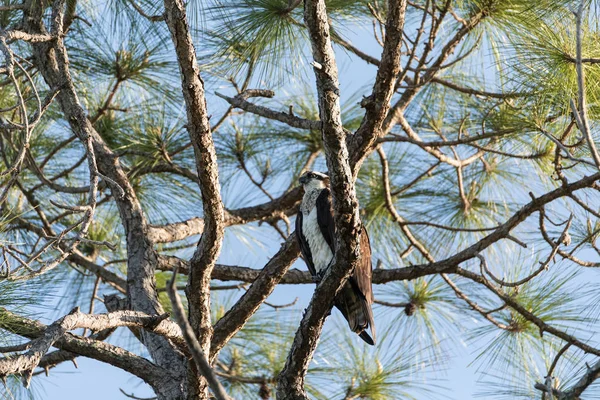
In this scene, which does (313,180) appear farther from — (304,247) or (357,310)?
(357,310)

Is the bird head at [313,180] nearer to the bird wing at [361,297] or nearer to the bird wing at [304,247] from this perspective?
the bird wing at [304,247]

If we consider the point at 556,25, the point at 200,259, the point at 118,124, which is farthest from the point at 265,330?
the point at 556,25

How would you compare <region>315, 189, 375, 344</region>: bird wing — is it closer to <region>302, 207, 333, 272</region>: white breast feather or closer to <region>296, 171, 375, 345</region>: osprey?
<region>296, 171, 375, 345</region>: osprey

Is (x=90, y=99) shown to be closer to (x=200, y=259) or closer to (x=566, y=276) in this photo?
(x=200, y=259)

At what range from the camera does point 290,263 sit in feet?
9.95

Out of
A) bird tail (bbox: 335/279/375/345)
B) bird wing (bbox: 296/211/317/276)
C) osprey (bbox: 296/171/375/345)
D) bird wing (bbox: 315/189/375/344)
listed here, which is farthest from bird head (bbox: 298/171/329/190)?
bird tail (bbox: 335/279/375/345)

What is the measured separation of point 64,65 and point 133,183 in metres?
1.17

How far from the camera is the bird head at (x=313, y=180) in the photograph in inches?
143

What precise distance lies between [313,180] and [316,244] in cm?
48

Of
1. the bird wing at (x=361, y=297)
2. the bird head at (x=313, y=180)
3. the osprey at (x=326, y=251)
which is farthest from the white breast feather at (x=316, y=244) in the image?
the bird head at (x=313, y=180)

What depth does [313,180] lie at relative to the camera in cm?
366

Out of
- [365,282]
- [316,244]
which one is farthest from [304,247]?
[365,282]

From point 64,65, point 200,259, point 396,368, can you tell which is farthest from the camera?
point 396,368

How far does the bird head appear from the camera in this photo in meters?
3.63
